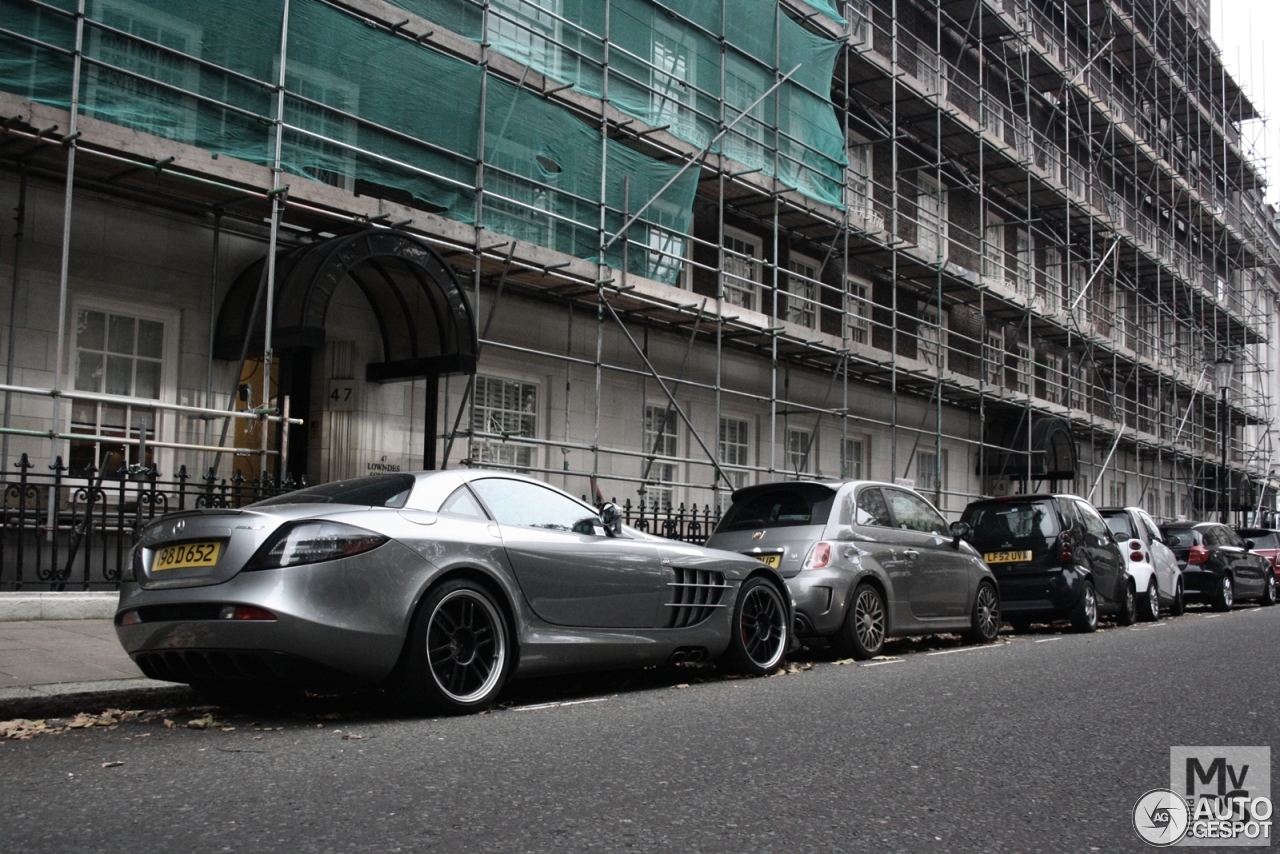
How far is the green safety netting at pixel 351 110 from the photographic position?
36.2 feet

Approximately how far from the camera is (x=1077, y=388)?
33031mm

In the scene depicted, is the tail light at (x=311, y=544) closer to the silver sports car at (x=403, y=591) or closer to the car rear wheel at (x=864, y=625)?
the silver sports car at (x=403, y=591)

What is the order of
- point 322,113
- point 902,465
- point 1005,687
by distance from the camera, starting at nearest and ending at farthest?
point 1005,687 → point 322,113 → point 902,465

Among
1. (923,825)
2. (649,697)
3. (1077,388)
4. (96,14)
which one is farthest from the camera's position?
(1077,388)

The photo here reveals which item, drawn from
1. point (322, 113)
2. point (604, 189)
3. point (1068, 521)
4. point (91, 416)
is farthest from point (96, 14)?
point (1068, 521)

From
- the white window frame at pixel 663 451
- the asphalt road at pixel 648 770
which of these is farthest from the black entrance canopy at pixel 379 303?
the asphalt road at pixel 648 770

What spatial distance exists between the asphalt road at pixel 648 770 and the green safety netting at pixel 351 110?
6.86 meters

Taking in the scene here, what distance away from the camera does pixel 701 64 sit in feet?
61.4

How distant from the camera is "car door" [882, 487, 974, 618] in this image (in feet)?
35.5

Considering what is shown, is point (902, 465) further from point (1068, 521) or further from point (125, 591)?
point (125, 591)

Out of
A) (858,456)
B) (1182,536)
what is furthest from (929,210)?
(1182,536)

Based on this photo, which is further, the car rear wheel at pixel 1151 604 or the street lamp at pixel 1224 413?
the street lamp at pixel 1224 413

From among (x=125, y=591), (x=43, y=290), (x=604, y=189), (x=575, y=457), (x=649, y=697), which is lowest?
(x=649, y=697)

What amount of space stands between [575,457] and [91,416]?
270 inches
